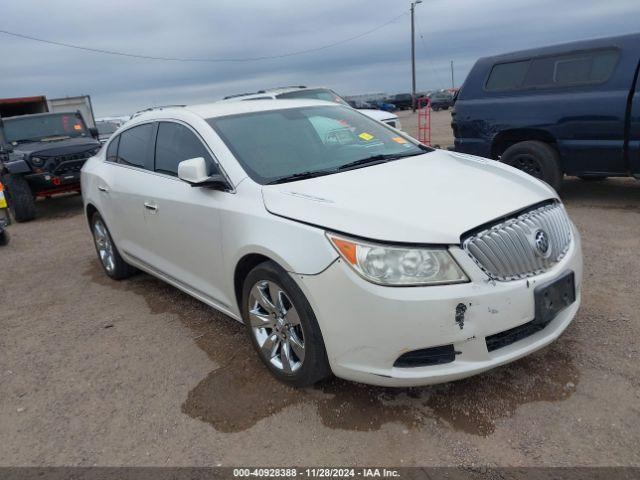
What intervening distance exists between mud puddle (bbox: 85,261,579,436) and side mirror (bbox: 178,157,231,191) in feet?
3.83

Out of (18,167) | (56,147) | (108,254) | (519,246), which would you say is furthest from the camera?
(56,147)

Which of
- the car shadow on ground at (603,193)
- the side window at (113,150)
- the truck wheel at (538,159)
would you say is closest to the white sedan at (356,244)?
the side window at (113,150)

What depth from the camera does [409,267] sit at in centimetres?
249

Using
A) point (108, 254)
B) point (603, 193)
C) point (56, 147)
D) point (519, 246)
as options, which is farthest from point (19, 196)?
point (603, 193)

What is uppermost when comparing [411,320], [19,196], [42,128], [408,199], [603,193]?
[42,128]

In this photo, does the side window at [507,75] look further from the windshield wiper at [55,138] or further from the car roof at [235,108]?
the windshield wiper at [55,138]

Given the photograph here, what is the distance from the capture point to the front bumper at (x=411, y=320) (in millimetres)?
2447

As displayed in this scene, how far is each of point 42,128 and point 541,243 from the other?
10.7 meters

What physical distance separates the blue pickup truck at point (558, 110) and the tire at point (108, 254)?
4.83 meters

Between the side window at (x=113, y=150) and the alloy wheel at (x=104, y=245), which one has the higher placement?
the side window at (x=113, y=150)

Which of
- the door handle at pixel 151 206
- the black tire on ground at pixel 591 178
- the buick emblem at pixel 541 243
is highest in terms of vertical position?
the door handle at pixel 151 206

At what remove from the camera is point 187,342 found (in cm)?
389

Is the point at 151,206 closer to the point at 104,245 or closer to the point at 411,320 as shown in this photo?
the point at 104,245

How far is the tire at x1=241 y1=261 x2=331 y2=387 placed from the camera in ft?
9.07
